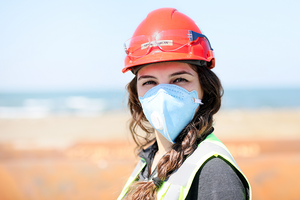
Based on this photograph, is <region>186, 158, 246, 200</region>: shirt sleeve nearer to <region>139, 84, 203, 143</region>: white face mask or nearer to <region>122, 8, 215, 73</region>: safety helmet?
<region>139, 84, 203, 143</region>: white face mask

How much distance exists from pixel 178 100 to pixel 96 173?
5139 mm

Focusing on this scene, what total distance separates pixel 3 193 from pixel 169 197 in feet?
18.5

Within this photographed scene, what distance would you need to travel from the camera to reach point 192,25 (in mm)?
2061

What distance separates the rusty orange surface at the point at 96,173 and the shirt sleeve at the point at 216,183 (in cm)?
343

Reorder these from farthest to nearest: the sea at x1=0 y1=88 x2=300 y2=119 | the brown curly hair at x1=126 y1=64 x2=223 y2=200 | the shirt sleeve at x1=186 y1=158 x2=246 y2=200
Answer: the sea at x1=0 y1=88 x2=300 y2=119, the brown curly hair at x1=126 y1=64 x2=223 y2=200, the shirt sleeve at x1=186 y1=158 x2=246 y2=200

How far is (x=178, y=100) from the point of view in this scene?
1.91 meters

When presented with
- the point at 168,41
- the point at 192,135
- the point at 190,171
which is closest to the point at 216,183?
the point at 190,171

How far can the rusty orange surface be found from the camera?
5557 millimetres

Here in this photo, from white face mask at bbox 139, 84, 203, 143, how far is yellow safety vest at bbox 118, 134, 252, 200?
0.25 metres

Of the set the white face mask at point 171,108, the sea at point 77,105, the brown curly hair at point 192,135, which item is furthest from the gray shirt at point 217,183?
the sea at point 77,105

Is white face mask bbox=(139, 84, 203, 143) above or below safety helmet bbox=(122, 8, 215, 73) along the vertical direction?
below

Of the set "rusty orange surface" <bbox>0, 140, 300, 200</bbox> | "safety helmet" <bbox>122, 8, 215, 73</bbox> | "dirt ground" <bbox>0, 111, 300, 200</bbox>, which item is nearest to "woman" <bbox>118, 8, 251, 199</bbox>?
"safety helmet" <bbox>122, 8, 215, 73</bbox>

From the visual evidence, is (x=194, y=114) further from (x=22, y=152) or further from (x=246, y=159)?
(x=22, y=152)

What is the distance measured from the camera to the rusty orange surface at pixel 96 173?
5.56 meters
